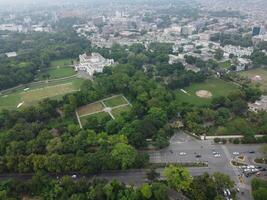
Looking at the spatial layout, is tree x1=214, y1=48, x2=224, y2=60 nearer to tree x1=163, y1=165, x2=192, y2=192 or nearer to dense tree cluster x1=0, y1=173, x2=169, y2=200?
tree x1=163, y1=165, x2=192, y2=192

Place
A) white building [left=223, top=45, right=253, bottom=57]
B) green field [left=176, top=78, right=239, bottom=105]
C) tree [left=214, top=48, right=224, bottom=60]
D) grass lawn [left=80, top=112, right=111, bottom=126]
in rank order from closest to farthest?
grass lawn [left=80, top=112, right=111, bottom=126]
green field [left=176, top=78, right=239, bottom=105]
tree [left=214, top=48, right=224, bottom=60]
white building [left=223, top=45, right=253, bottom=57]

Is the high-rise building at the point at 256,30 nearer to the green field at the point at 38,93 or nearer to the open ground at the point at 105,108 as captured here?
the green field at the point at 38,93

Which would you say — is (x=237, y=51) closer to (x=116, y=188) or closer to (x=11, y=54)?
(x=116, y=188)

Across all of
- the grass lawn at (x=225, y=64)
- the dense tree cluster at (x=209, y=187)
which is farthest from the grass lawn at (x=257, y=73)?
the dense tree cluster at (x=209, y=187)

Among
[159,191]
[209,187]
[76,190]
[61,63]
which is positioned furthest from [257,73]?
[76,190]

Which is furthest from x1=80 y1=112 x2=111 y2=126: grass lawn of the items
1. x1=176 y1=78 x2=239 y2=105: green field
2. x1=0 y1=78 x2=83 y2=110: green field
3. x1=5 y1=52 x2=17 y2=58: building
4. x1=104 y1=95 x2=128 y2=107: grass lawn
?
x1=5 y1=52 x2=17 y2=58: building

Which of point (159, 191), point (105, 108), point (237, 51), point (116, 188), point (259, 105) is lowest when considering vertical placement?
point (259, 105)
